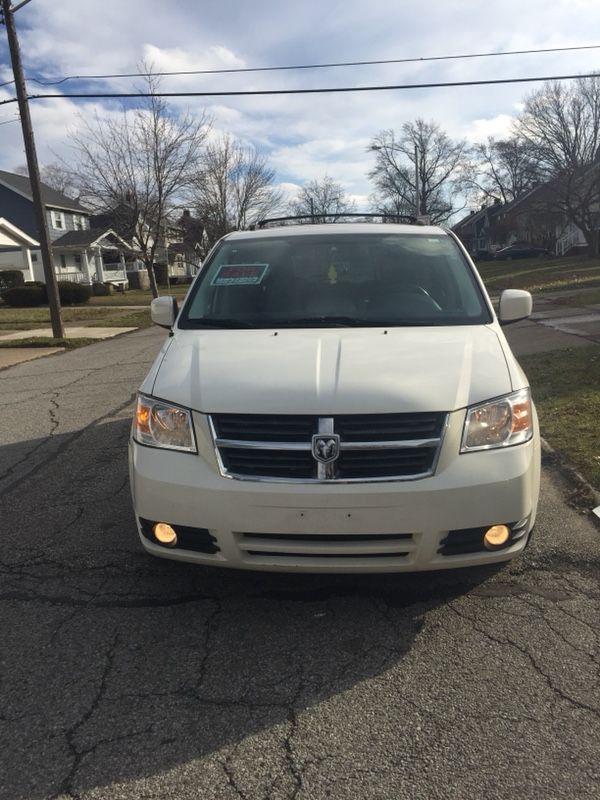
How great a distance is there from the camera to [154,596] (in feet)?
10.9

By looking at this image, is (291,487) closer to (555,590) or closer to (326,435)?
(326,435)

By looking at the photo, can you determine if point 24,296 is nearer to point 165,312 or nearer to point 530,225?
point 165,312

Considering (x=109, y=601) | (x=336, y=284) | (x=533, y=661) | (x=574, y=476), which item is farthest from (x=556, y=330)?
(x=109, y=601)

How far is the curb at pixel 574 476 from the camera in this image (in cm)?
424

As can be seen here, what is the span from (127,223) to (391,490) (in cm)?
2220

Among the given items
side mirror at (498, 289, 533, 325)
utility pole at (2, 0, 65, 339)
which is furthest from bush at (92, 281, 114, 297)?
side mirror at (498, 289, 533, 325)

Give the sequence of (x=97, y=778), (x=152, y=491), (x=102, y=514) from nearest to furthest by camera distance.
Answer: (x=97, y=778) < (x=152, y=491) < (x=102, y=514)

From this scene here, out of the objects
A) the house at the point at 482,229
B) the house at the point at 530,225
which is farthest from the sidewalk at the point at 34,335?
the house at the point at 482,229

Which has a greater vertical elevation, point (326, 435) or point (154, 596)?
point (326, 435)

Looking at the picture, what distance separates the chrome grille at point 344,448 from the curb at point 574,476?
1.92 metres

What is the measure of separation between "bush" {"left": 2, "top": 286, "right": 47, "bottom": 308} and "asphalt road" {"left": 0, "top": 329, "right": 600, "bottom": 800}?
29.8m

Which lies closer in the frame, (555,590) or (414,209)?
(555,590)

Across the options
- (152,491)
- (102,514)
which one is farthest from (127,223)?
(152,491)

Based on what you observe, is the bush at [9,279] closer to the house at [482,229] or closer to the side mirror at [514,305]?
the side mirror at [514,305]
